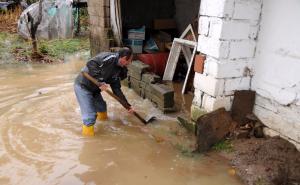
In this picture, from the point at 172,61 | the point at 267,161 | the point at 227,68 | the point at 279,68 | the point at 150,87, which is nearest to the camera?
the point at 267,161

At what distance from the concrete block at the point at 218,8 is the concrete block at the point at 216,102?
3.71ft

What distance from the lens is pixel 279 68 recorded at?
4176mm

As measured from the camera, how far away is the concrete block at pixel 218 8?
414 centimetres

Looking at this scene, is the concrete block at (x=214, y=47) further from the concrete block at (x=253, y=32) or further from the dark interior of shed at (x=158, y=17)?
the dark interior of shed at (x=158, y=17)

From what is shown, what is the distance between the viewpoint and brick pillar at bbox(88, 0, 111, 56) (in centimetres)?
801

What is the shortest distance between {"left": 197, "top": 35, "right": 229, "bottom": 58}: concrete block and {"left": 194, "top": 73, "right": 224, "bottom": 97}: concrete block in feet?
1.12

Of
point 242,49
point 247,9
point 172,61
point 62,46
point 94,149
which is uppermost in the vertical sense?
point 247,9

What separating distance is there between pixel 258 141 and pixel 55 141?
2853 mm

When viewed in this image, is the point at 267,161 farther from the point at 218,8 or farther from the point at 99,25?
the point at 99,25

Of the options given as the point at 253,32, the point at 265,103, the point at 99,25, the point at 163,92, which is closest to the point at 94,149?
the point at 163,92

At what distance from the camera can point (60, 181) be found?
3736 mm

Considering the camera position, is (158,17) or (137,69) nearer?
(137,69)

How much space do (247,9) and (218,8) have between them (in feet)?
1.29

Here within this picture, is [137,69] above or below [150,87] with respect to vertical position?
above
